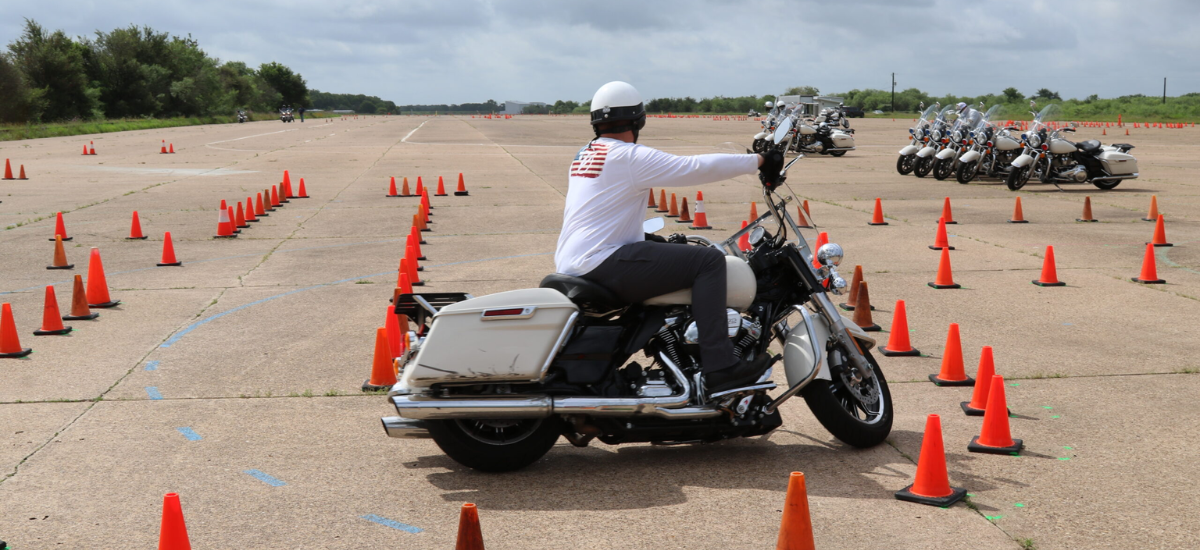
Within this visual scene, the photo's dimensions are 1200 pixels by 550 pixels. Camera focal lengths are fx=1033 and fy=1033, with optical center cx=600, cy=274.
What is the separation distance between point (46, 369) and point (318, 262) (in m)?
5.01

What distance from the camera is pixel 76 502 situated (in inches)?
184

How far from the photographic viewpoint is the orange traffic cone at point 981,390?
6.05m

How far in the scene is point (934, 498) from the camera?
461 cm

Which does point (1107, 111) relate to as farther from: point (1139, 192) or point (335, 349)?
point (335, 349)

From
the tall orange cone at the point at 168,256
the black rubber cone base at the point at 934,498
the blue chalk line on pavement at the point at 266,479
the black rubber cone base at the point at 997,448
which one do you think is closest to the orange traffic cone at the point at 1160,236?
the black rubber cone base at the point at 997,448

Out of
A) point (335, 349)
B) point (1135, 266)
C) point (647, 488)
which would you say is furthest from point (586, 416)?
point (1135, 266)

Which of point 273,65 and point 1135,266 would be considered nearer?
point 1135,266

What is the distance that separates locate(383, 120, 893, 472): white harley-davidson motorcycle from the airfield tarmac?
0.20m

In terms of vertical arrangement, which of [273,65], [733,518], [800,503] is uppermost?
[273,65]

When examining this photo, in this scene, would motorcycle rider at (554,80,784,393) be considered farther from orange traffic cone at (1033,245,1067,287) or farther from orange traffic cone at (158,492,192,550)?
orange traffic cone at (1033,245,1067,287)

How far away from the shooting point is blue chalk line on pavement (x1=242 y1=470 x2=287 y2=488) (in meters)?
4.92

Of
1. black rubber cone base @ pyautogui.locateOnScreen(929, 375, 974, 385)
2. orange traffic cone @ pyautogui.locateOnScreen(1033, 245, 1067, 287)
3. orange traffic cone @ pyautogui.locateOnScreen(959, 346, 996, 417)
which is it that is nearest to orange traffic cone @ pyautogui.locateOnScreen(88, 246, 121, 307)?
black rubber cone base @ pyautogui.locateOnScreen(929, 375, 974, 385)

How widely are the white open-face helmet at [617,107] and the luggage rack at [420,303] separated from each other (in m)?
1.11

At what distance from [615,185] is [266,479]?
7.24 feet
